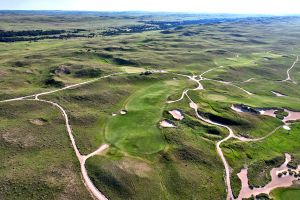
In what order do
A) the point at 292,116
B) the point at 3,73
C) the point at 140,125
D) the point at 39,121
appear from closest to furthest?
the point at 39,121, the point at 140,125, the point at 292,116, the point at 3,73

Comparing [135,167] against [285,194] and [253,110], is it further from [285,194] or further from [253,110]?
[253,110]

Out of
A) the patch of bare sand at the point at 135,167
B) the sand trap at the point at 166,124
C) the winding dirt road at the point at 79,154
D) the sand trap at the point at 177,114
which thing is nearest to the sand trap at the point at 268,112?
the sand trap at the point at 177,114

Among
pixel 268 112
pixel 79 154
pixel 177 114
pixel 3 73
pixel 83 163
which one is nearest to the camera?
pixel 83 163

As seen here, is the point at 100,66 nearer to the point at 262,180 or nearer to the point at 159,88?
the point at 159,88

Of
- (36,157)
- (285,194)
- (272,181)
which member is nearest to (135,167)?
(36,157)

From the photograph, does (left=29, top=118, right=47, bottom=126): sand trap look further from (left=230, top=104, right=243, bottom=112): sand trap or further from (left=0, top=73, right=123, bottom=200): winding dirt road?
(left=230, top=104, right=243, bottom=112): sand trap

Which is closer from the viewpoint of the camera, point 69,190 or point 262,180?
point 69,190

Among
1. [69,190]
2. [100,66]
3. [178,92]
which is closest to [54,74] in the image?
[100,66]
